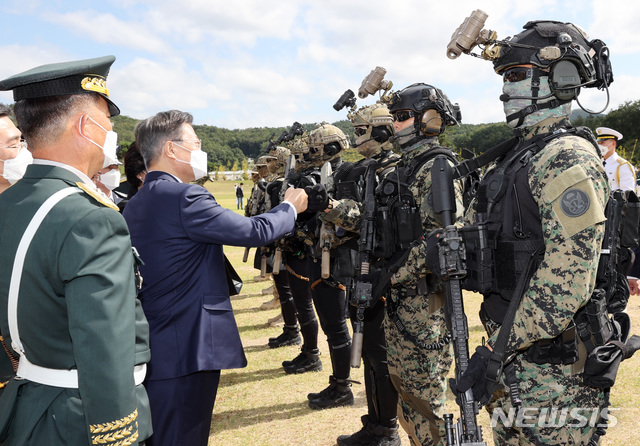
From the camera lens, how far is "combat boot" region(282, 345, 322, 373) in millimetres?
7020

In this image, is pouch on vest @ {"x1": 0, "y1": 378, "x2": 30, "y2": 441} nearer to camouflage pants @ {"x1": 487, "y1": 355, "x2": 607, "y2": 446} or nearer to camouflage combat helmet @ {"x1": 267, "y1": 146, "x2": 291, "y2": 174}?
camouflage pants @ {"x1": 487, "y1": 355, "x2": 607, "y2": 446}

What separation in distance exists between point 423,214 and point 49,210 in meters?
2.80

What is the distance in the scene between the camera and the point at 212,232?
9.47ft

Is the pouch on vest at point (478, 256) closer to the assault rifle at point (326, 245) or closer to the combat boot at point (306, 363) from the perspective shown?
the assault rifle at point (326, 245)

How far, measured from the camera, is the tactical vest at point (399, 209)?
12.9 feet

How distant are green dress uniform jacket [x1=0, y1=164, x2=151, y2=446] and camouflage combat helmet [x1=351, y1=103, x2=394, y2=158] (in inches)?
162

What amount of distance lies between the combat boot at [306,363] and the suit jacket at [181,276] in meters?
4.23

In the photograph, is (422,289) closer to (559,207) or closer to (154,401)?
(559,207)

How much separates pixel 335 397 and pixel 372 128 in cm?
344

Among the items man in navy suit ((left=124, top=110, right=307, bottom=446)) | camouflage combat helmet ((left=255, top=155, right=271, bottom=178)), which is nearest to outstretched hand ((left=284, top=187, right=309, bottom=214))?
man in navy suit ((left=124, top=110, right=307, bottom=446))

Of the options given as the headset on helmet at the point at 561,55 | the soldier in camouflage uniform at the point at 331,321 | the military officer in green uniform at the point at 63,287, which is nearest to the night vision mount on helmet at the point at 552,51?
the headset on helmet at the point at 561,55

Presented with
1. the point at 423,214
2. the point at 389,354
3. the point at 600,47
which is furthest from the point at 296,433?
the point at 600,47

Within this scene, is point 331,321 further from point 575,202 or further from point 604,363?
point 575,202

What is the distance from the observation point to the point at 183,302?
293cm
